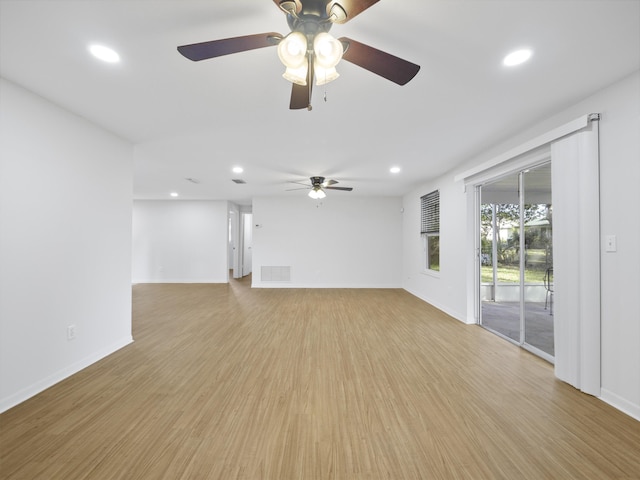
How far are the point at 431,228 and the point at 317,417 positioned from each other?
4.73 metres

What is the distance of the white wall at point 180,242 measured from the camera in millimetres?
8195

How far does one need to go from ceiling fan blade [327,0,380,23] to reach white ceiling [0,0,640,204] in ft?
1.15

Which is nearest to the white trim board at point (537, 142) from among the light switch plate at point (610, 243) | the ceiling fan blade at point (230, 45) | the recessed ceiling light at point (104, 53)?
the light switch plate at point (610, 243)

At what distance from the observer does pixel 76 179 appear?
2.65m

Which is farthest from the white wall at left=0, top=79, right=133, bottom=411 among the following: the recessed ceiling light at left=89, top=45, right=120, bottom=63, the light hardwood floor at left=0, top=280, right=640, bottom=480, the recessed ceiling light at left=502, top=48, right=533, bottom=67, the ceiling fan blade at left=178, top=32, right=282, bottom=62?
the recessed ceiling light at left=502, top=48, right=533, bottom=67

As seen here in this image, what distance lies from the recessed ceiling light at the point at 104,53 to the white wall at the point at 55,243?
3.19 ft

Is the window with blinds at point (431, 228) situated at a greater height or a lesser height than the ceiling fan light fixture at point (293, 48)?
lesser

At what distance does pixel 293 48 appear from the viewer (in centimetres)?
130

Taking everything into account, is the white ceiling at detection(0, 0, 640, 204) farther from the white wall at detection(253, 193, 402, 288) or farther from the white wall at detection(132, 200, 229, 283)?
the white wall at detection(132, 200, 229, 283)

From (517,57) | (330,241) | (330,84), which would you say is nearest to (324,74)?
(330,84)

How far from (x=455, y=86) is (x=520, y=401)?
8.46 ft

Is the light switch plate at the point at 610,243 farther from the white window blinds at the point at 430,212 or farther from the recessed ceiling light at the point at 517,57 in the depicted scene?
the white window blinds at the point at 430,212

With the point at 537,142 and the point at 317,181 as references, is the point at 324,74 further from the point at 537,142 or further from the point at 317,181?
the point at 317,181

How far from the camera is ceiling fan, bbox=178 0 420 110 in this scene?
1224 millimetres
